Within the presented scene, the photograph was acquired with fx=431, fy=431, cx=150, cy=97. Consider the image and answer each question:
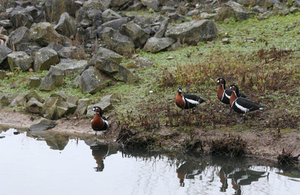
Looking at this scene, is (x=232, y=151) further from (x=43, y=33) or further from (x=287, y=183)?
(x=43, y=33)

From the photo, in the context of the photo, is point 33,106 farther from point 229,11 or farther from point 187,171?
point 229,11

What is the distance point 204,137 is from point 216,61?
209 inches

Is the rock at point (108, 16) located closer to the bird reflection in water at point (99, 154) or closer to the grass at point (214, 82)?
the grass at point (214, 82)

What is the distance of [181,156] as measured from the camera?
31.9 ft

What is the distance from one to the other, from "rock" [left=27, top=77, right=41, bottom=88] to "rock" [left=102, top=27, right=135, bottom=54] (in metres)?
4.15

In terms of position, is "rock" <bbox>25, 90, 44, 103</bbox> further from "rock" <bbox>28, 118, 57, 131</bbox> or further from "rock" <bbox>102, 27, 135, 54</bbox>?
"rock" <bbox>102, 27, 135, 54</bbox>

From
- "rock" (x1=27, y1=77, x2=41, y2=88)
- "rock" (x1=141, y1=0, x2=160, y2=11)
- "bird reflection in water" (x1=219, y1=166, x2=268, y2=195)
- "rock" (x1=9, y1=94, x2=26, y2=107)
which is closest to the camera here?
"bird reflection in water" (x1=219, y1=166, x2=268, y2=195)

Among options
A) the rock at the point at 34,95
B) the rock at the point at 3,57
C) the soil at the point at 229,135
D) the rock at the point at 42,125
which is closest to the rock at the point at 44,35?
the rock at the point at 3,57

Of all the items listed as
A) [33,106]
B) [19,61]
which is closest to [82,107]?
[33,106]

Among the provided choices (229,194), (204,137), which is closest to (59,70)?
(204,137)

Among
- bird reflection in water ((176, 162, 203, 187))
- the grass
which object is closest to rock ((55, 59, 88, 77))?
the grass

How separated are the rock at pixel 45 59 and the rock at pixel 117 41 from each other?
2.62 metres

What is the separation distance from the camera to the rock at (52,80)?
14.4m

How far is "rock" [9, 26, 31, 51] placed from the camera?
1825 cm
